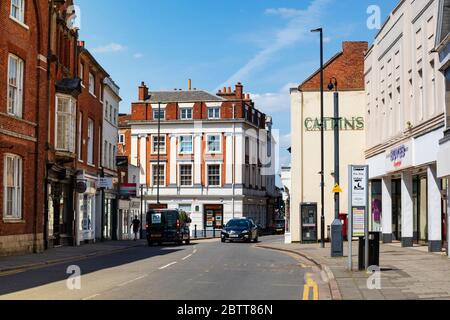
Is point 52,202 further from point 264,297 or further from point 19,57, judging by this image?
point 264,297

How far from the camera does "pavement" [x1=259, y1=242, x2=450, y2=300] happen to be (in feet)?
46.2

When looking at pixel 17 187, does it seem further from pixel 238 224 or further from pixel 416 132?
pixel 238 224

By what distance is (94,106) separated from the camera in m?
44.5

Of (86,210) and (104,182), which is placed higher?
(104,182)

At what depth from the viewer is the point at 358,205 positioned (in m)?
19.6

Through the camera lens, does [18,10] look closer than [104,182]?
Yes

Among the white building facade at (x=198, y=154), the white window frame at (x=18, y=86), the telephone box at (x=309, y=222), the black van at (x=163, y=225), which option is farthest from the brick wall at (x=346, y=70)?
the white building facade at (x=198, y=154)

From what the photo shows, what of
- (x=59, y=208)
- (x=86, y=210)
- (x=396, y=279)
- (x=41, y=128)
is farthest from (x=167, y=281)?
(x=86, y=210)

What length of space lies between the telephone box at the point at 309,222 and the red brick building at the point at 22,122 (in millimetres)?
16398

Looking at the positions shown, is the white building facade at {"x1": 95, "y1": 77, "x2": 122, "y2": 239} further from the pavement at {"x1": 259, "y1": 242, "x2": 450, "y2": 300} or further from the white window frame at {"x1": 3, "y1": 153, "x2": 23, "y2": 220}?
the pavement at {"x1": 259, "y1": 242, "x2": 450, "y2": 300}

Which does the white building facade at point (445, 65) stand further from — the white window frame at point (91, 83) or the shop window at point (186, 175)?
the shop window at point (186, 175)

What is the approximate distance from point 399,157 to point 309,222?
1074 centimetres

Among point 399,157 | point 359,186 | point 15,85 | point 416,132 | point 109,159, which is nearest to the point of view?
point 359,186

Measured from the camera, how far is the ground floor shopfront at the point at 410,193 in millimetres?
27484
